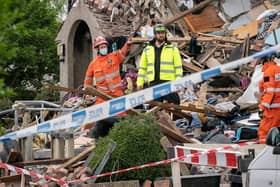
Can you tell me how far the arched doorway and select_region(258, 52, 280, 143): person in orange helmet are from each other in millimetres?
14277

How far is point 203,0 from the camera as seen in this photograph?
2008 centimetres

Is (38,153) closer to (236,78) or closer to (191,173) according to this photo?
(191,173)

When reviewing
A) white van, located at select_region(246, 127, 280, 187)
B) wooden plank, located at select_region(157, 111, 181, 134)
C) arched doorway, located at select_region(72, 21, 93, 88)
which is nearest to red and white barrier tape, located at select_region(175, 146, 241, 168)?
white van, located at select_region(246, 127, 280, 187)

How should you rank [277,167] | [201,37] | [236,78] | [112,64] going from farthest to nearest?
[201,37], [236,78], [112,64], [277,167]

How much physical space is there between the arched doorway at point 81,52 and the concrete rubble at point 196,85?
187 centimetres

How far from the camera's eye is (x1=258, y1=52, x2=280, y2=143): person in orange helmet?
9195 mm

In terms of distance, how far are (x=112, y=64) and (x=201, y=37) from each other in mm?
5201

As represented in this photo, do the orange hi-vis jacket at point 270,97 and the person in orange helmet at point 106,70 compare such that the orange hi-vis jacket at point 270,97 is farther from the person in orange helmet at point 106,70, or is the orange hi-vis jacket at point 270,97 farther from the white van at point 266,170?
the person in orange helmet at point 106,70

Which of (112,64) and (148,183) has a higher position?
(112,64)

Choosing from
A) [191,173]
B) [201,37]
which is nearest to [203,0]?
[201,37]

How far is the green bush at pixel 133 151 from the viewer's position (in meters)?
8.89

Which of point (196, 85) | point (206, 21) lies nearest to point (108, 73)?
point (196, 85)

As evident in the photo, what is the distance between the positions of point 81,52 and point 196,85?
8892 millimetres

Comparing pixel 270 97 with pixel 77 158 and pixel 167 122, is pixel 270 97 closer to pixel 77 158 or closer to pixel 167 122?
pixel 167 122
